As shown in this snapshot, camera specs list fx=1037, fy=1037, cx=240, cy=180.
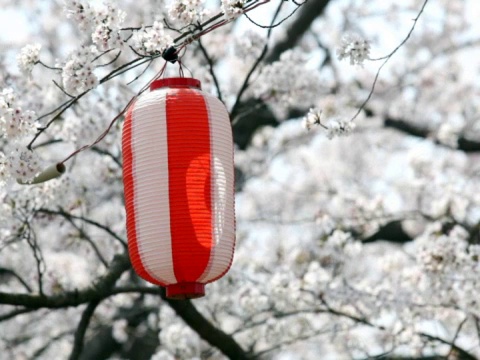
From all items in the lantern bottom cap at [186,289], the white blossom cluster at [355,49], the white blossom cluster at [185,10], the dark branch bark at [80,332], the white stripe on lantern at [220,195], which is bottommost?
the dark branch bark at [80,332]

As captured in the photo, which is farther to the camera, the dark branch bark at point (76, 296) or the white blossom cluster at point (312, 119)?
the dark branch bark at point (76, 296)

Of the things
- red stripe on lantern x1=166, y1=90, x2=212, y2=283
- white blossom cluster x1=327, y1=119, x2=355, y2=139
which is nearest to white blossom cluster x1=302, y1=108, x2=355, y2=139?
white blossom cluster x1=327, y1=119, x2=355, y2=139

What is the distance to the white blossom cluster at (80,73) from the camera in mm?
3475

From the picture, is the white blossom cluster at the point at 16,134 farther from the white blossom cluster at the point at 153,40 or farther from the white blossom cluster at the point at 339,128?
the white blossom cluster at the point at 339,128

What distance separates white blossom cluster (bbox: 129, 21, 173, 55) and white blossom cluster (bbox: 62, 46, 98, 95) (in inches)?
6.6

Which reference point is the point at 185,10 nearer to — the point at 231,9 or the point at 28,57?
the point at 231,9

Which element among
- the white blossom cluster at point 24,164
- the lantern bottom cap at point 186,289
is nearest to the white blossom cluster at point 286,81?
the white blossom cluster at point 24,164

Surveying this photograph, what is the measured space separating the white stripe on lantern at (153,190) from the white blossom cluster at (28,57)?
595 mm

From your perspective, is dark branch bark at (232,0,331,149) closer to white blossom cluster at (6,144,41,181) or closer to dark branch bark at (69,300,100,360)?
dark branch bark at (69,300,100,360)

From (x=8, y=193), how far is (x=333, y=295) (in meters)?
1.90

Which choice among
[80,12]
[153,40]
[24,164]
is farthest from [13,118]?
[153,40]

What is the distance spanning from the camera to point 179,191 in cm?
314

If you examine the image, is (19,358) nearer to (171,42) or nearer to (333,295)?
(333,295)

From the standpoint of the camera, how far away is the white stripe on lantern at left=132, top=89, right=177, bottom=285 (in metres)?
3.14
